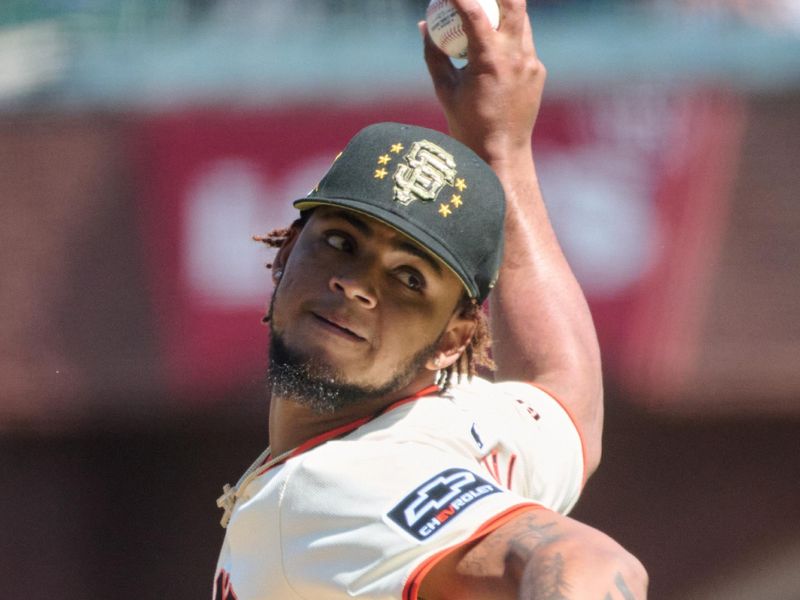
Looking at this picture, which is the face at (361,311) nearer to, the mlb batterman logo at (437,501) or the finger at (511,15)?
the mlb batterman logo at (437,501)

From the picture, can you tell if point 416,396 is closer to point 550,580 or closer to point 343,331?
point 343,331

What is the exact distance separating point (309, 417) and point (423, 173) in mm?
465

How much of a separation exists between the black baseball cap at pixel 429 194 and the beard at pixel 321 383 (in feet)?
0.61

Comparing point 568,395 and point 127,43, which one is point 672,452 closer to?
point 127,43

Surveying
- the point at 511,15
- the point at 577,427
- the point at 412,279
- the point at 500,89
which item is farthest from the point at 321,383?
the point at 511,15

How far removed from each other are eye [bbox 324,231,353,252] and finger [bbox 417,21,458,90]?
2.23ft

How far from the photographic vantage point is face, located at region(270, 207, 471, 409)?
215cm

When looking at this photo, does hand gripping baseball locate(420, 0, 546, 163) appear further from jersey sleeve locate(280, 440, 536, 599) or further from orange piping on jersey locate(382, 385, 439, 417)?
jersey sleeve locate(280, 440, 536, 599)

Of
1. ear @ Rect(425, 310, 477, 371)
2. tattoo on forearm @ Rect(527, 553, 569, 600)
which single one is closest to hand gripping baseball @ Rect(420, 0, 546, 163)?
ear @ Rect(425, 310, 477, 371)

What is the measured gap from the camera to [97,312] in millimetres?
6309

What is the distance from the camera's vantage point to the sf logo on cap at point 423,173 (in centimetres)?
212

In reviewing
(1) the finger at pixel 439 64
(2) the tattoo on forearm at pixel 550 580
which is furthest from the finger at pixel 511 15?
(2) the tattoo on forearm at pixel 550 580

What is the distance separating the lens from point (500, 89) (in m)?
2.69

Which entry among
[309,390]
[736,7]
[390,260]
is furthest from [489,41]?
[736,7]
